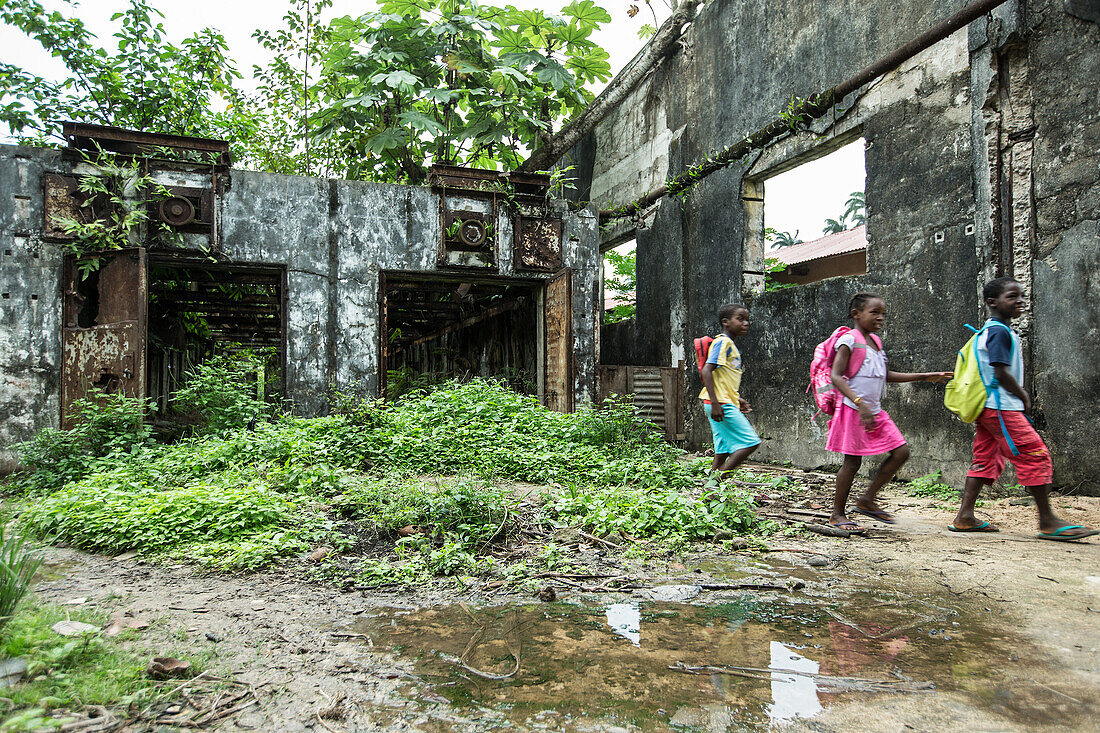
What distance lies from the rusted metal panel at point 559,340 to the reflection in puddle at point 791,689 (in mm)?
6986

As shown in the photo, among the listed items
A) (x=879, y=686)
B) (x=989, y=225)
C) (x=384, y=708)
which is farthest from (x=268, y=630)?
(x=989, y=225)

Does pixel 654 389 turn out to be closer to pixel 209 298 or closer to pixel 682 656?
pixel 209 298

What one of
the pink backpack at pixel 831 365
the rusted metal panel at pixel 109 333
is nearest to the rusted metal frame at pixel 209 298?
the rusted metal panel at pixel 109 333

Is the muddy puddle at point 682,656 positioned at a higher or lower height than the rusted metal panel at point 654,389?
lower

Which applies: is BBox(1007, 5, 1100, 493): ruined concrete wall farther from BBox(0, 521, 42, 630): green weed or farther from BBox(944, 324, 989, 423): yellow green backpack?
BBox(0, 521, 42, 630): green weed

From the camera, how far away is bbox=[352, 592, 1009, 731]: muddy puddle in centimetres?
197

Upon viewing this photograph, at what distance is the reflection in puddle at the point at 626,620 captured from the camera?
259 centimetres

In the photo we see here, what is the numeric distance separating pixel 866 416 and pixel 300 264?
7.05 metres

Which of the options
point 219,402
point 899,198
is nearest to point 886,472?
point 899,198

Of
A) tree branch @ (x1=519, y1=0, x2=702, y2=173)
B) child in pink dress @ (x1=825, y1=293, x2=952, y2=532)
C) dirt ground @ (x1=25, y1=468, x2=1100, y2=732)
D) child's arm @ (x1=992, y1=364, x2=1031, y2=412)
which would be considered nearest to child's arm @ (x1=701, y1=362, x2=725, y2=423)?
child in pink dress @ (x1=825, y1=293, x2=952, y2=532)

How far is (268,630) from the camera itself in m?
2.68

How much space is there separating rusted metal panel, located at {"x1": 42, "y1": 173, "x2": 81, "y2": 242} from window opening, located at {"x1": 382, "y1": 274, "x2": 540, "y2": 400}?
3710 millimetres

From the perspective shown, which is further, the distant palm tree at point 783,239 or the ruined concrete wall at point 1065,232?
the distant palm tree at point 783,239

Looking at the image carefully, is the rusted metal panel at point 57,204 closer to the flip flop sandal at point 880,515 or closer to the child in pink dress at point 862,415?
the child in pink dress at point 862,415
